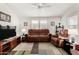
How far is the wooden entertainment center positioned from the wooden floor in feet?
0.28

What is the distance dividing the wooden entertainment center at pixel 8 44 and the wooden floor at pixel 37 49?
9cm

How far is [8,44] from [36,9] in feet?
3.18

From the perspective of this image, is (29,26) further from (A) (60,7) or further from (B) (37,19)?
(A) (60,7)

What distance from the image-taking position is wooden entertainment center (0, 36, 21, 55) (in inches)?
89.9

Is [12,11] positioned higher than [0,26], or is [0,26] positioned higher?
[12,11]

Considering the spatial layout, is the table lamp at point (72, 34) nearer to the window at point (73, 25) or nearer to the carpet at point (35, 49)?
the window at point (73, 25)

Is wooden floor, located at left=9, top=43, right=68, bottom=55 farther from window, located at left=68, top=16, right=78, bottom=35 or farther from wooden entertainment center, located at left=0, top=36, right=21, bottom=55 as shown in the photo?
window, located at left=68, top=16, right=78, bottom=35

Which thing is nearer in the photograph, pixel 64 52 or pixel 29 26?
pixel 64 52

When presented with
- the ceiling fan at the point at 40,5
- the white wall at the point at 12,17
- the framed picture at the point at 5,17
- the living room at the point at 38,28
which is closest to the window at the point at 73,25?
the living room at the point at 38,28

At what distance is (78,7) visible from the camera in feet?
7.73

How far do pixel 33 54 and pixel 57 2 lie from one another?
3.97ft
